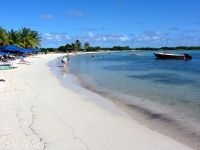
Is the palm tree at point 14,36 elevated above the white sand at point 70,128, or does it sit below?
above

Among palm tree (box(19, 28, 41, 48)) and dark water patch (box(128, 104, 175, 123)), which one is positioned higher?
palm tree (box(19, 28, 41, 48))

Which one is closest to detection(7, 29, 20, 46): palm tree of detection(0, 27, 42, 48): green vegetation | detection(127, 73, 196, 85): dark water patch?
detection(0, 27, 42, 48): green vegetation

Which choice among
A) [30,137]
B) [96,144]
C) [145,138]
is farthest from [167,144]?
[30,137]

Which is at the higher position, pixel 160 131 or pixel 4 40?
pixel 4 40

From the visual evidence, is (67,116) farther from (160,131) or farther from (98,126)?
(160,131)

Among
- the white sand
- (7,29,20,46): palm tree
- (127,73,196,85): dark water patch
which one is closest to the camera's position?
the white sand

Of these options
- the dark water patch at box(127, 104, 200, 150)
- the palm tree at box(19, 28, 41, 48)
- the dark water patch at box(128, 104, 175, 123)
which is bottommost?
the dark water patch at box(128, 104, 175, 123)

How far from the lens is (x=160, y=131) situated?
7793 mm

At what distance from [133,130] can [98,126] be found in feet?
3.73

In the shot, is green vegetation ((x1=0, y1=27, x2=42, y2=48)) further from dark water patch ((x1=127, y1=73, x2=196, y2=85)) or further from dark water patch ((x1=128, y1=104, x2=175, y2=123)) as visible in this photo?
dark water patch ((x1=128, y1=104, x2=175, y2=123))

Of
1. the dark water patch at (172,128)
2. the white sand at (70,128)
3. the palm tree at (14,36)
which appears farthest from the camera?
the palm tree at (14,36)

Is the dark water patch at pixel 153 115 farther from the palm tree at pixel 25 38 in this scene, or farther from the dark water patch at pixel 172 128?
the palm tree at pixel 25 38

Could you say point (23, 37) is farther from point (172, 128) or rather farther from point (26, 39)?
point (172, 128)

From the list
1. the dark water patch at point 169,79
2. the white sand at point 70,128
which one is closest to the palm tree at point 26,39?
the dark water patch at point 169,79
